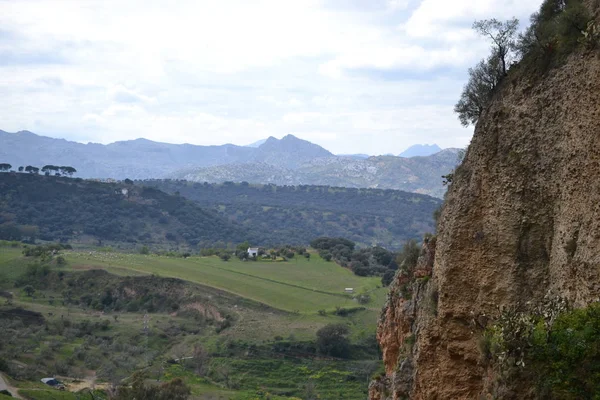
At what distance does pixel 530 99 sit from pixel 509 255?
2933 millimetres

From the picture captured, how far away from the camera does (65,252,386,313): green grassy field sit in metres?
64.3

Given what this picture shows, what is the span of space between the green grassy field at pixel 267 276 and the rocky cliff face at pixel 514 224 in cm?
4843

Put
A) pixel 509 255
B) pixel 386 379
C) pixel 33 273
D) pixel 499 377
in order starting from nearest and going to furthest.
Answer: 1. pixel 499 377
2. pixel 509 255
3. pixel 386 379
4. pixel 33 273

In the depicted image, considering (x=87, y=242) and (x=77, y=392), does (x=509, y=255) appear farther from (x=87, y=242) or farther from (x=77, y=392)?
(x=87, y=242)

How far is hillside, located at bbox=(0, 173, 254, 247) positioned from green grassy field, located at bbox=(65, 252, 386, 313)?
124ft

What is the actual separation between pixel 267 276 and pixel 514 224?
64147 mm

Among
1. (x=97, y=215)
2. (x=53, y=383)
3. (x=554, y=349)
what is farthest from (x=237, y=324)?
(x=97, y=215)

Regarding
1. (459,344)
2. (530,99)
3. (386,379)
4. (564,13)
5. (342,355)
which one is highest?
(564,13)

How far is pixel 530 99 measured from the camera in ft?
38.6

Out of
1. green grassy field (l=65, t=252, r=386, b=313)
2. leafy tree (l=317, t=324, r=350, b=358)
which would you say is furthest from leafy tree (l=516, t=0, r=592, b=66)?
green grassy field (l=65, t=252, r=386, b=313)

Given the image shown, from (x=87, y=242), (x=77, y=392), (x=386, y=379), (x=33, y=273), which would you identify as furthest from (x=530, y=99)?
(x=87, y=242)

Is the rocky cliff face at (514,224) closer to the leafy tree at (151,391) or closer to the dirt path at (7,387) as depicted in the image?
the leafy tree at (151,391)

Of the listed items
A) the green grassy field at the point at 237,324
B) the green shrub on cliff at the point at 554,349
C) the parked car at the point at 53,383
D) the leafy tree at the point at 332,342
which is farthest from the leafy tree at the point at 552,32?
the leafy tree at the point at 332,342

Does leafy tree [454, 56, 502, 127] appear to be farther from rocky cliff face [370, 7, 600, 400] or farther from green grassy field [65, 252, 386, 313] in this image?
green grassy field [65, 252, 386, 313]
